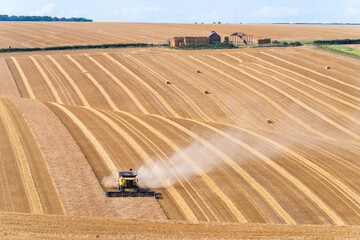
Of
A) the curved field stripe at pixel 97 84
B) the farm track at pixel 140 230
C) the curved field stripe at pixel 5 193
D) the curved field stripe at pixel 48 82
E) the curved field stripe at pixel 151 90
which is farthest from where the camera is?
the curved field stripe at pixel 48 82

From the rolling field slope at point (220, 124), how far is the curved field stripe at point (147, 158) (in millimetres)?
95

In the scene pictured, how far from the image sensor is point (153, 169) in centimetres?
2839

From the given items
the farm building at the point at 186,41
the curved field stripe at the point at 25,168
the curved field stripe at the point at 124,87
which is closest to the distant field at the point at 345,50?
the farm building at the point at 186,41

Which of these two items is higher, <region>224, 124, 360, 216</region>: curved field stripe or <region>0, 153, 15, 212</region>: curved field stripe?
<region>0, 153, 15, 212</region>: curved field stripe

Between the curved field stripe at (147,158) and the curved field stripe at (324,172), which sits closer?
the curved field stripe at (147,158)

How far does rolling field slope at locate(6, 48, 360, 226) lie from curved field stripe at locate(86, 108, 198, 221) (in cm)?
10

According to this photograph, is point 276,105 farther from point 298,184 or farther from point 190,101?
point 298,184

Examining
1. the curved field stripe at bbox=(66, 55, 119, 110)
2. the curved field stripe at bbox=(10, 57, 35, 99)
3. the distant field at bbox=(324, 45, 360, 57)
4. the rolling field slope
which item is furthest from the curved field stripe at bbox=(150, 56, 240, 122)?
the distant field at bbox=(324, 45, 360, 57)

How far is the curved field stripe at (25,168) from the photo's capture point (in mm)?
22405

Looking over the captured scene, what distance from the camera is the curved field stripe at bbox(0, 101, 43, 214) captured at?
2240cm

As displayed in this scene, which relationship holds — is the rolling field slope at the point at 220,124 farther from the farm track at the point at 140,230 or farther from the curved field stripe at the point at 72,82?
the farm track at the point at 140,230

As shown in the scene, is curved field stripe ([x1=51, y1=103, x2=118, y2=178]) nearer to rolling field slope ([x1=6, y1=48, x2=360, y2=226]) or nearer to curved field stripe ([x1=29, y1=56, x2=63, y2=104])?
rolling field slope ([x1=6, y1=48, x2=360, y2=226])

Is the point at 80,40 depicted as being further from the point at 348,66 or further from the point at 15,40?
the point at 348,66

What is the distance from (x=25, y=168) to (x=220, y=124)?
21.0 meters
